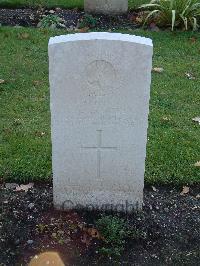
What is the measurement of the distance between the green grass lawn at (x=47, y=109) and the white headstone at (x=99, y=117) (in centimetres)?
63

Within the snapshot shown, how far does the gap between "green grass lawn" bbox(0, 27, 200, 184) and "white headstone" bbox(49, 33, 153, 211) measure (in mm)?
627

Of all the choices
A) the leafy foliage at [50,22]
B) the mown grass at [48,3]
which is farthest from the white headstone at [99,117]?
the mown grass at [48,3]

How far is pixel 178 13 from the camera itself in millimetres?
8578

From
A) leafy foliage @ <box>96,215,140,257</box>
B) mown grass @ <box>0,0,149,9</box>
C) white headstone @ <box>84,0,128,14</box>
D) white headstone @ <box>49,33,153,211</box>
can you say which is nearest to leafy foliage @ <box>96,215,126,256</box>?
leafy foliage @ <box>96,215,140,257</box>

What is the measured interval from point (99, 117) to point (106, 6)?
18.3ft

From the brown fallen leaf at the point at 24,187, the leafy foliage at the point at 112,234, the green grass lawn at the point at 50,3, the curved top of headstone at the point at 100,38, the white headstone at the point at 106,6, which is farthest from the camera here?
the green grass lawn at the point at 50,3

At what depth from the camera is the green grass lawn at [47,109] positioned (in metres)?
4.96

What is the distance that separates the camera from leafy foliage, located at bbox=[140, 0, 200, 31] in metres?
8.53

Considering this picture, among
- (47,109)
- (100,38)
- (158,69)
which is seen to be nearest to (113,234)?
(100,38)

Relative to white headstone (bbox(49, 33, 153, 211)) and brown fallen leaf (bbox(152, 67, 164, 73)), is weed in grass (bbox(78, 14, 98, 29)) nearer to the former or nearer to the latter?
brown fallen leaf (bbox(152, 67, 164, 73))

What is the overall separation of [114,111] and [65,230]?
1.02m

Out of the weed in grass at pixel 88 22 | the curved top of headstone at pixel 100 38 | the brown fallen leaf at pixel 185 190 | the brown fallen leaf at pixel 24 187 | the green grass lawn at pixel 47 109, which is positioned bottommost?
the brown fallen leaf at pixel 185 190

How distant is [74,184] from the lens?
13.9 feet

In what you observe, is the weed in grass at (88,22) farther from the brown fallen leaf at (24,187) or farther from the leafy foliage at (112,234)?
the leafy foliage at (112,234)
